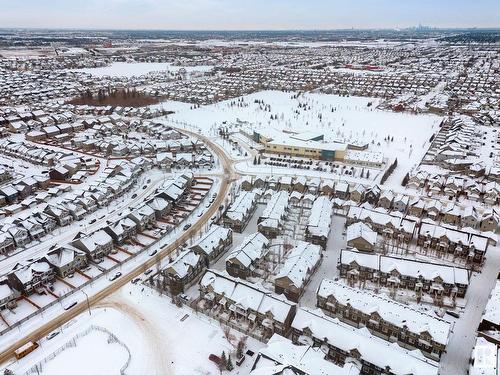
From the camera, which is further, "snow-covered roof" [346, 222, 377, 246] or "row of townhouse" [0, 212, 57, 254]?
"row of townhouse" [0, 212, 57, 254]

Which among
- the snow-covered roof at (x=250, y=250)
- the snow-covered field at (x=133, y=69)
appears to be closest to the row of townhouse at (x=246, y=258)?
the snow-covered roof at (x=250, y=250)

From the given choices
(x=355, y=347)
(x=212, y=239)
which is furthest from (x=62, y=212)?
(x=355, y=347)

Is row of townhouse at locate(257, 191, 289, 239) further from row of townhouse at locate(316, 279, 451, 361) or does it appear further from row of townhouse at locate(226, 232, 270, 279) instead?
row of townhouse at locate(316, 279, 451, 361)

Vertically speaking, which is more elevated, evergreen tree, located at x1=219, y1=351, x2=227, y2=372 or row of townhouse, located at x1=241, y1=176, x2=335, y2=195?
row of townhouse, located at x1=241, y1=176, x2=335, y2=195

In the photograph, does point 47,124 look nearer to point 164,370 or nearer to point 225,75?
point 164,370

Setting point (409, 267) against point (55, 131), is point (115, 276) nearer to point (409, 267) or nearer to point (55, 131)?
point (409, 267)

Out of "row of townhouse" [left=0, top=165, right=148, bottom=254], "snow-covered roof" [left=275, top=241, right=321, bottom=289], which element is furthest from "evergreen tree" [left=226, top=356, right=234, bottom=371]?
"row of townhouse" [left=0, top=165, right=148, bottom=254]
